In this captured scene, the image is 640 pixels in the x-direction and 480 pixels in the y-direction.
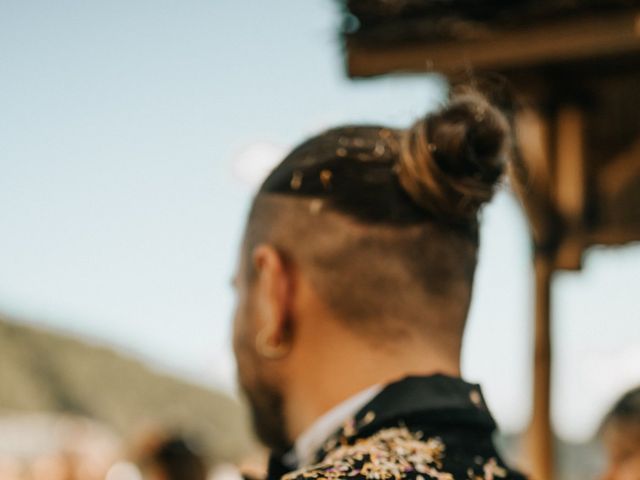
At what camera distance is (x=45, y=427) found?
14133 mm

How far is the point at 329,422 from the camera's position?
4.15 feet

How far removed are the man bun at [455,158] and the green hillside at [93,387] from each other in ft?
51.5

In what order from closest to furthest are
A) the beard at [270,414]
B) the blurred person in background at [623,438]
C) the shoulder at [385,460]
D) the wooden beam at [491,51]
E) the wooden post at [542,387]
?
the shoulder at [385,460] → the beard at [270,414] → the wooden beam at [491,51] → the blurred person in background at [623,438] → the wooden post at [542,387]

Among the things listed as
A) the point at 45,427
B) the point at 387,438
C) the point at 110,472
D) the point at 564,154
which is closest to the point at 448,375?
the point at 387,438

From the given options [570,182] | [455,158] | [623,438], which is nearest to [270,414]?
[455,158]

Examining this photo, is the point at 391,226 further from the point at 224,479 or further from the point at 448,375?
the point at 224,479

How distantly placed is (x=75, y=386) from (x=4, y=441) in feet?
25.0

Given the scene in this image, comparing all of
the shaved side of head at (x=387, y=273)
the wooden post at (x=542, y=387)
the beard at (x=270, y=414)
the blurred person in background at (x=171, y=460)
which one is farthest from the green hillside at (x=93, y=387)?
the shaved side of head at (x=387, y=273)

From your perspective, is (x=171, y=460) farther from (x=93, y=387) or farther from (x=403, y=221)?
(x=93, y=387)

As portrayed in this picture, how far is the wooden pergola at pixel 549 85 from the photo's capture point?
2.68 m

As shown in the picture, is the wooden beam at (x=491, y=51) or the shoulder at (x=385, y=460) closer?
the shoulder at (x=385, y=460)

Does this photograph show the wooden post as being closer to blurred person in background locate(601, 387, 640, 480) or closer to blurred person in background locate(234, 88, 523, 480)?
blurred person in background locate(601, 387, 640, 480)

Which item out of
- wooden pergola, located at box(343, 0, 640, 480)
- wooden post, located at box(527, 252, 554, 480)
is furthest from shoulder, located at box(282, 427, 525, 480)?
wooden post, located at box(527, 252, 554, 480)

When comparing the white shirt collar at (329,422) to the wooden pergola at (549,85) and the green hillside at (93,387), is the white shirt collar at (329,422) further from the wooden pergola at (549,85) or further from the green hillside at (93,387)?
the green hillside at (93,387)
